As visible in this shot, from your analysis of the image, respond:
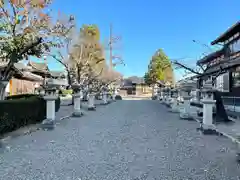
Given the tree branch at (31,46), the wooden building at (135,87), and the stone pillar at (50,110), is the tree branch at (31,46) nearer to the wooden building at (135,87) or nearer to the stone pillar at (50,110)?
the stone pillar at (50,110)

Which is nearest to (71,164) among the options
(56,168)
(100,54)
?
(56,168)

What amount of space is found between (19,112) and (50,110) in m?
1.15

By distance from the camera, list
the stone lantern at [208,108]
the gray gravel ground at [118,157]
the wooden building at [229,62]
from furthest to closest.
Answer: the wooden building at [229,62], the stone lantern at [208,108], the gray gravel ground at [118,157]

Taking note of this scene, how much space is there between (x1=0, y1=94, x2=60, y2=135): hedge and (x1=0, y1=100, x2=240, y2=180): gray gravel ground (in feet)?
2.18

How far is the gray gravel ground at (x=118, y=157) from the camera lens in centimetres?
400

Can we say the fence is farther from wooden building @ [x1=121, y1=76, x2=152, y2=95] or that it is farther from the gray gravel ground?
wooden building @ [x1=121, y1=76, x2=152, y2=95]

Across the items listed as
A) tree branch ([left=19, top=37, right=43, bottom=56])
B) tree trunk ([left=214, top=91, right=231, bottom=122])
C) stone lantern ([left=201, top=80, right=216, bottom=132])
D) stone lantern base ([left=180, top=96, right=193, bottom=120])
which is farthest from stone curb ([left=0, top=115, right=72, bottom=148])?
tree trunk ([left=214, top=91, right=231, bottom=122])

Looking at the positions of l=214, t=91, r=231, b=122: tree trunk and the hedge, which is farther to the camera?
l=214, t=91, r=231, b=122: tree trunk

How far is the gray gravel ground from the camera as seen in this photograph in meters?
4.00

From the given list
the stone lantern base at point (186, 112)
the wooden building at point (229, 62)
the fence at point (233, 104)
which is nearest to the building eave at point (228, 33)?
the wooden building at point (229, 62)

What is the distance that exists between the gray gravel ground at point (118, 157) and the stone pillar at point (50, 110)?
42.0 inches

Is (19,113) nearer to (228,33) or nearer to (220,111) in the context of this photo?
(220,111)

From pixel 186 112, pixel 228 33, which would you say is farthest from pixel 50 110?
pixel 228 33

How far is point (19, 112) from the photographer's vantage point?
7926 mm
